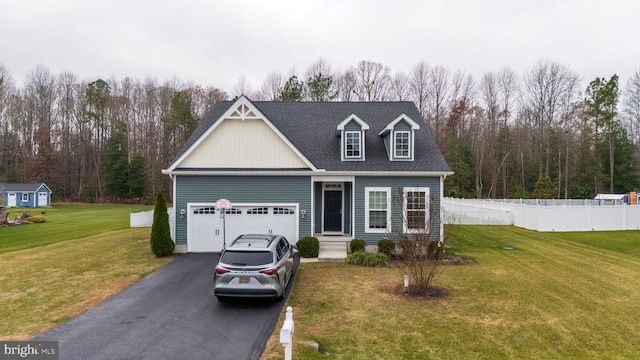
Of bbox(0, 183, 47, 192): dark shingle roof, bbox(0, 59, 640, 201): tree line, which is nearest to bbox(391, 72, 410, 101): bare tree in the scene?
bbox(0, 59, 640, 201): tree line

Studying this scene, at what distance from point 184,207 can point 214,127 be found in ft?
12.3

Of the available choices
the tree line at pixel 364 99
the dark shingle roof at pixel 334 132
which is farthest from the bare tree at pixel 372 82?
the dark shingle roof at pixel 334 132

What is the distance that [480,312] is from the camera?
29.0 ft

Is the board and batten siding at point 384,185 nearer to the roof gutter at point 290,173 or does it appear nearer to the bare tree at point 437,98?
the roof gutter at point 290,173

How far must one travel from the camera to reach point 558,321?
8.29 meters

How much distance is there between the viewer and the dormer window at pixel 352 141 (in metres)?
16.9

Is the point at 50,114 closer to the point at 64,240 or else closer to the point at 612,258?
the point at 64,240

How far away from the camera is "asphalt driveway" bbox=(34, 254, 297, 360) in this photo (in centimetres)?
671

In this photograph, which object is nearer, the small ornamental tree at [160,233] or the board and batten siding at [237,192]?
the small ornamental tree at [160,233]

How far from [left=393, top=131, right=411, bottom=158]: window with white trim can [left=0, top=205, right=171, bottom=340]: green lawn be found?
10900 millimetres

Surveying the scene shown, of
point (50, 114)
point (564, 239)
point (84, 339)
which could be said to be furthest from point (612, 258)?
point (50, 114)

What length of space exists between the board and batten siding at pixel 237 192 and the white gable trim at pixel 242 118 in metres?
0.97

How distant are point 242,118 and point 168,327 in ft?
32.8

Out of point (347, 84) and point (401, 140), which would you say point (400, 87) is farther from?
point (401, 140)
